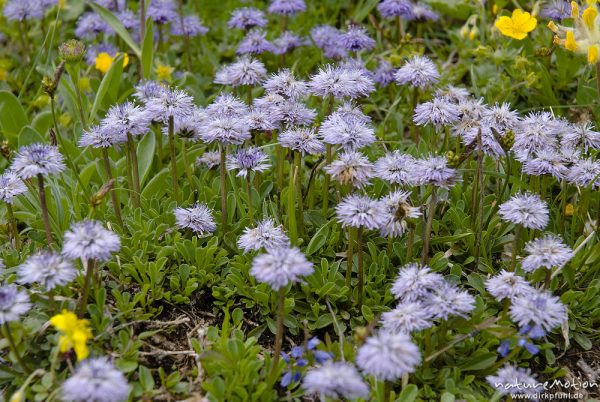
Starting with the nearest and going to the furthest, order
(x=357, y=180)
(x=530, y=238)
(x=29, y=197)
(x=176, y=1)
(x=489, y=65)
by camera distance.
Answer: (x=357, y=180)
(x=530, y=238)
(x=29, y=197)
(x=489, y=65)
(x=176, y=1)

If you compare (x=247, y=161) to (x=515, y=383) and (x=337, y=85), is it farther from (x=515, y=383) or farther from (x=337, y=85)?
(x=515, y=383)

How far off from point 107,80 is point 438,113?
1.72m

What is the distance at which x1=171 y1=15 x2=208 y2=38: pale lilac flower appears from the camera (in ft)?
14.5

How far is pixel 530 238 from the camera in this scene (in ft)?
9.71

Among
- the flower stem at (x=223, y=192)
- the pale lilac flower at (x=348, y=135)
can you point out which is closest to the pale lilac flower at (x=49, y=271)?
the flower stem at (x=223, y=192)

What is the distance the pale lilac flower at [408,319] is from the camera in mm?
2328

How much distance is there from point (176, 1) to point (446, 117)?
2453 millimetres

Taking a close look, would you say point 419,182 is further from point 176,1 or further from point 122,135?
point 176,1

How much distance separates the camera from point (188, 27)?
4.45 m

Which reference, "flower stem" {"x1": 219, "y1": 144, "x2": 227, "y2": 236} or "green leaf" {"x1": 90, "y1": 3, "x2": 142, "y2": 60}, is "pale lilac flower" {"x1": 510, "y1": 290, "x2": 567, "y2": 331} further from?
"green leaf" {"x1": 90, "y1": 3, "x2": 142, "y2": 60}

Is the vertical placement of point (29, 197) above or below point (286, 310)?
above

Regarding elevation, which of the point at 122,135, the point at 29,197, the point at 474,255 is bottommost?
the point at 474,255

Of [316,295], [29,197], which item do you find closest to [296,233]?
[316,295]

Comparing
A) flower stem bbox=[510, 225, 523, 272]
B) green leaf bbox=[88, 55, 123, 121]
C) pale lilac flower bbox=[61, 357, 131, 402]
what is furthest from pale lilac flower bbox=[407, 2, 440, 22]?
pale lilac flower bbox=[61, 357, 131, 402]
